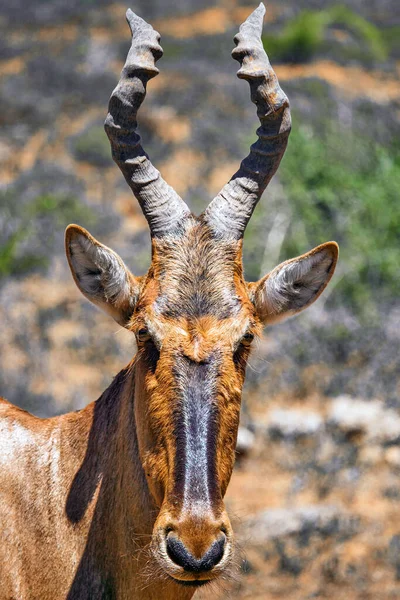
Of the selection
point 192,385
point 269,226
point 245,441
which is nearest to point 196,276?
point 192,385

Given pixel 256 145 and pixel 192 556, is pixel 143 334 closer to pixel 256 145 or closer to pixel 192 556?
pixel 192 556

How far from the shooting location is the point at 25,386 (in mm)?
18281

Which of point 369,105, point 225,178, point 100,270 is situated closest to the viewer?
point 100,270

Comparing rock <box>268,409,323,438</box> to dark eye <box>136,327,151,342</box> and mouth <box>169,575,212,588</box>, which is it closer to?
dark eye <box>136,327,151,342</box>

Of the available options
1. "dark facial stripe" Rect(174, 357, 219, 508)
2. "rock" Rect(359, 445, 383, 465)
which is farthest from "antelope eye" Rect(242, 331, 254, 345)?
"rock" Rect(359, 445, 383, 465)

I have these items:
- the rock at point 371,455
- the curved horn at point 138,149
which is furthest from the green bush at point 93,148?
the curved horn at point 138,149

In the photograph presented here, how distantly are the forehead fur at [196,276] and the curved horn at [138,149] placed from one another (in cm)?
19

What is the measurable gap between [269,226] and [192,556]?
1625 centimetres

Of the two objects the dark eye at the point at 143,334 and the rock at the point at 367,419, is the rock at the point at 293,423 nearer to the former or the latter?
the rock at the point at 367,419

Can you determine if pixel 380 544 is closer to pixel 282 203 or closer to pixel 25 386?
pixel 25 386

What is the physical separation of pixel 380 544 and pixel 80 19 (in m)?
25.6

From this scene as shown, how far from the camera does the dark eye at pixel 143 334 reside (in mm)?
6461

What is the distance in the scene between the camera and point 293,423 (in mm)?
17344

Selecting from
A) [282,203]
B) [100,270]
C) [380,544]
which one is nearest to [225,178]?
[282,203]
